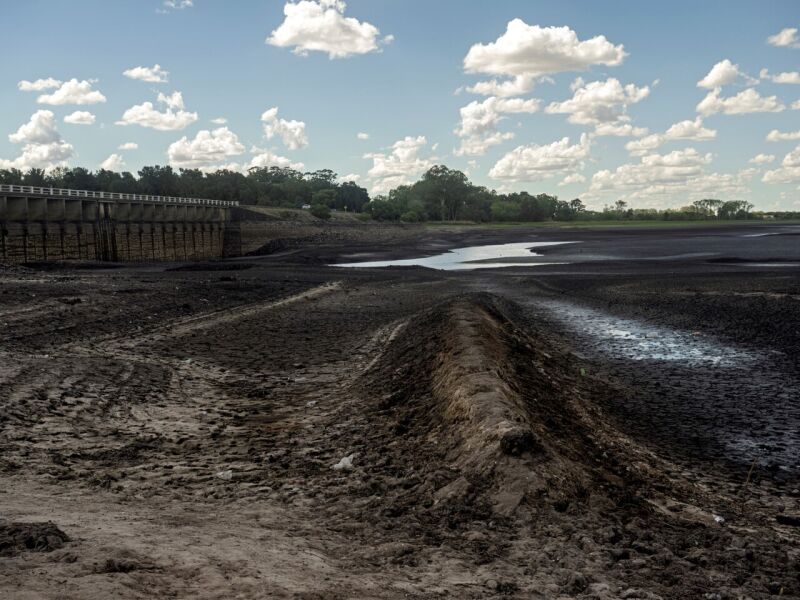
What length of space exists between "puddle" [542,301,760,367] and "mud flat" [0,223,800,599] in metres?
0.13

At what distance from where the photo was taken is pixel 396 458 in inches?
308

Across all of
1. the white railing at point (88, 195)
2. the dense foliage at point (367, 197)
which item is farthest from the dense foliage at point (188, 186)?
the white railing at point (88, 195)

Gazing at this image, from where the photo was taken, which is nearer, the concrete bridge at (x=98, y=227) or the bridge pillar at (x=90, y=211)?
the concrete bridge at (x=98, y=227)

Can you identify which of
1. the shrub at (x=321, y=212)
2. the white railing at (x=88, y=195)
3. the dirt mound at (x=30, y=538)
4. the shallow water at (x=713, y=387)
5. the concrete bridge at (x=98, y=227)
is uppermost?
the shrub at (x=321, y=212)

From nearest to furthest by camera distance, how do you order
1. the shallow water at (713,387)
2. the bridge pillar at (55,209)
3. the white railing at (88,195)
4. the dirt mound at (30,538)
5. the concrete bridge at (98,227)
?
the dirt mound at (30,538) → the shallow water at (713,387) → the concrete bridge at (98,227) → the white railing at (88,195) → the bridge pillar at (55,209)

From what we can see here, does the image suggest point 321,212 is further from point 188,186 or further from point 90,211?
point 90,211

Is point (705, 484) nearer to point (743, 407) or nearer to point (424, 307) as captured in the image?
point (743, 407)

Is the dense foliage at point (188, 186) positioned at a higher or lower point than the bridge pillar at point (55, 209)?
higher

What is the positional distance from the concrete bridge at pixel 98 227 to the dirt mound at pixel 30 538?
4794 centimetres

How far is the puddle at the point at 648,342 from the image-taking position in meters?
15.5

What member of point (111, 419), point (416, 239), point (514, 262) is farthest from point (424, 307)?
point (416, 239)

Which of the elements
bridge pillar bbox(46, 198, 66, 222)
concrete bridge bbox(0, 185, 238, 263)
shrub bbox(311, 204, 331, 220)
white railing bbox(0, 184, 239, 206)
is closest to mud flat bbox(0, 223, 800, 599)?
concrete bridge bbox(0, 185, 238, 263)

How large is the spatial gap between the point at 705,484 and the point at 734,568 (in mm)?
2739

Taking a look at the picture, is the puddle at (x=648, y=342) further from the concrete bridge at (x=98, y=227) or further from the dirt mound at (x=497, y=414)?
the concrete bridge at (x=98, y=227)
